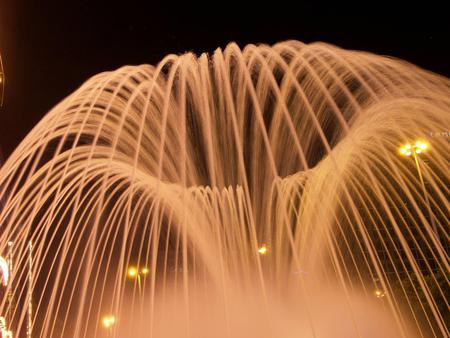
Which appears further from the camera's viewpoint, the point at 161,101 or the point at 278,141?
the point at 278,141

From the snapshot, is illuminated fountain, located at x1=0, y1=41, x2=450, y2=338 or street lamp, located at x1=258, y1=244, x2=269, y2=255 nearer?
illuminated fountain, located at x1=0, y1=41, x2=450, y2=338

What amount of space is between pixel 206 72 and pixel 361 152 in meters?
6.60

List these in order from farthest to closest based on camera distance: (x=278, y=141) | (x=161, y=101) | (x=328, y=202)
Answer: (x=328, y=202)
(x=278, y=141)
(x=161, y=101)

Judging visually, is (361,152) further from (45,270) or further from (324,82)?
(45,270)

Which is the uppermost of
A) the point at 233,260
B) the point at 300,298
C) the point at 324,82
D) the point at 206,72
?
the point at 206,72

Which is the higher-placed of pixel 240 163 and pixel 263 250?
pixel 263 250

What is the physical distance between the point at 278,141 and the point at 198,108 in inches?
124

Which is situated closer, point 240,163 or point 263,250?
point 240,163

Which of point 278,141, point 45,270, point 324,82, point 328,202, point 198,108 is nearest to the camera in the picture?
point 324,82

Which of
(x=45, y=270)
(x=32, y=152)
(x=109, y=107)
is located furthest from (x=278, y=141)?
(x=45, y=270)

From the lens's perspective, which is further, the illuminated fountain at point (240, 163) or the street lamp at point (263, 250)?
the street lamp at point (263, 250)

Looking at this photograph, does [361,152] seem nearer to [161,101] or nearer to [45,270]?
[161,101]

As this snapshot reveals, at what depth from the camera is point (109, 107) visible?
13914 millimetres

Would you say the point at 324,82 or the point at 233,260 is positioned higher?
the point at 324,82
